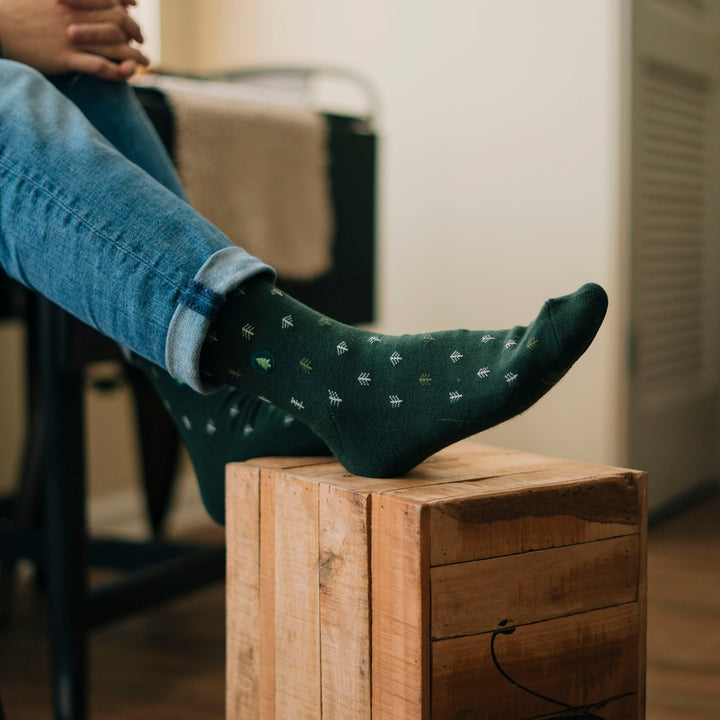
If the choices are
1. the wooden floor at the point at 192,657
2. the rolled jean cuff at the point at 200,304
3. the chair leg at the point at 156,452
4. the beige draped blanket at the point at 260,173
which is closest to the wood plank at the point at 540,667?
the rolled jean cuff at the point at 200,304

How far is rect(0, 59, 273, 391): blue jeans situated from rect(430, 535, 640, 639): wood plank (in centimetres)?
22

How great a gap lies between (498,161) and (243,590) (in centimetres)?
145

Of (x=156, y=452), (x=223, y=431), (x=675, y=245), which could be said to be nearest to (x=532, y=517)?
(x=223, y=431)

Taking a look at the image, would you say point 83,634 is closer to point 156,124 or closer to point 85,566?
point 85,566

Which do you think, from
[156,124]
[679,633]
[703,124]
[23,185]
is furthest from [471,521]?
[703,124]

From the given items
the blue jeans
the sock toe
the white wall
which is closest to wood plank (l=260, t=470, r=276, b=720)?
the blue jeans

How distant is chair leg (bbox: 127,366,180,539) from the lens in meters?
1.70

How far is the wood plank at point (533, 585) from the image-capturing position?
62cm

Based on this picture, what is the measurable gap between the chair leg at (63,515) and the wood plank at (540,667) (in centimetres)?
56

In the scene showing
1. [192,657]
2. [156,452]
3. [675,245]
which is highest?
[675,245]

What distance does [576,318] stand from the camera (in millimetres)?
578

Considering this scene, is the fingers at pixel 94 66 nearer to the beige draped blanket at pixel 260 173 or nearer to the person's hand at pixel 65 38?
the person's hand at pixel 65 38

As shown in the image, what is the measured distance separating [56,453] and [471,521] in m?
0.58

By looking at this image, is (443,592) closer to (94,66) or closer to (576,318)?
(576,318)
